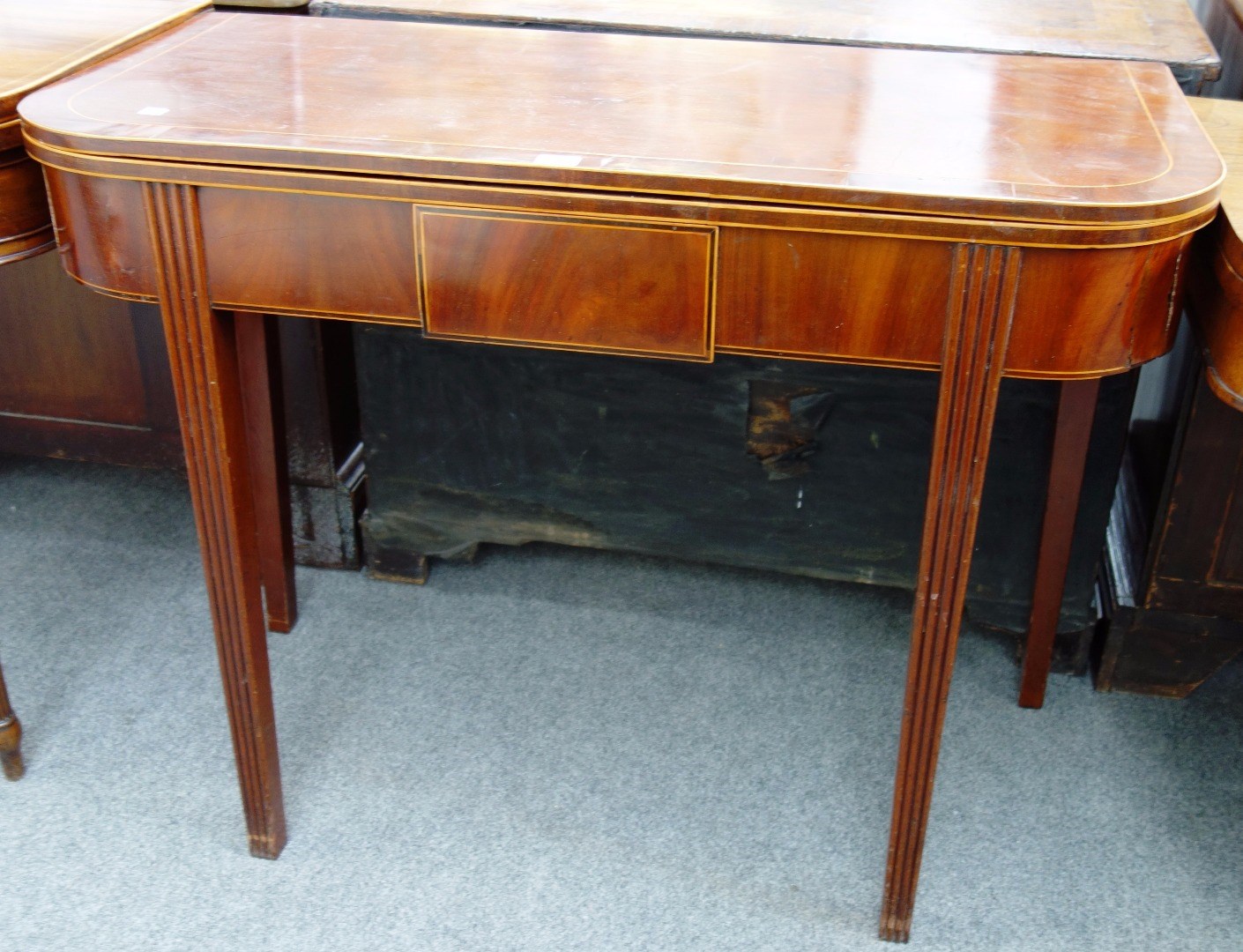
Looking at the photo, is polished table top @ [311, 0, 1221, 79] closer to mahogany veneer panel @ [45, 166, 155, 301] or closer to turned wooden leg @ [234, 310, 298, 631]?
turned wooden leg @ [234, 310, 298, 631]

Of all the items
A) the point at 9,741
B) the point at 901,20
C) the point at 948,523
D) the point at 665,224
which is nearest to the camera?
the point at 665,224

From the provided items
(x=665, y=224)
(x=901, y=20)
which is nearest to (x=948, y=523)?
(x=665, y=224)

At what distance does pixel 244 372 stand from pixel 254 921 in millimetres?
765

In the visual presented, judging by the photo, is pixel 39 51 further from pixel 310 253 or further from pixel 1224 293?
pixel 1224 293

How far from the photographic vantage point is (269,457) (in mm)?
1900

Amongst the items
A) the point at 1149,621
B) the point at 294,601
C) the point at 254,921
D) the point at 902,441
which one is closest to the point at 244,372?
the point at 294,601

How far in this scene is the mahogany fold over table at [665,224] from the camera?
1168 millimetres

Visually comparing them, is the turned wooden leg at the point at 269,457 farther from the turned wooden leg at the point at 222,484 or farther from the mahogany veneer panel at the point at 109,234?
the mahogany veneer panel at the point at 109,234

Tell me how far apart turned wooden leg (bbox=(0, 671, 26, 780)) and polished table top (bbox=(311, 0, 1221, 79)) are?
108 cm

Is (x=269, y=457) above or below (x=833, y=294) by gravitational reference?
below

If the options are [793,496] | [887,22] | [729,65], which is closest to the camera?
[729,65]

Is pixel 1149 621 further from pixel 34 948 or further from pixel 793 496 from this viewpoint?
pixel 34 948

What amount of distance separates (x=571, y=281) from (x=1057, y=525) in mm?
873

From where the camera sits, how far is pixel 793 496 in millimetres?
1966
